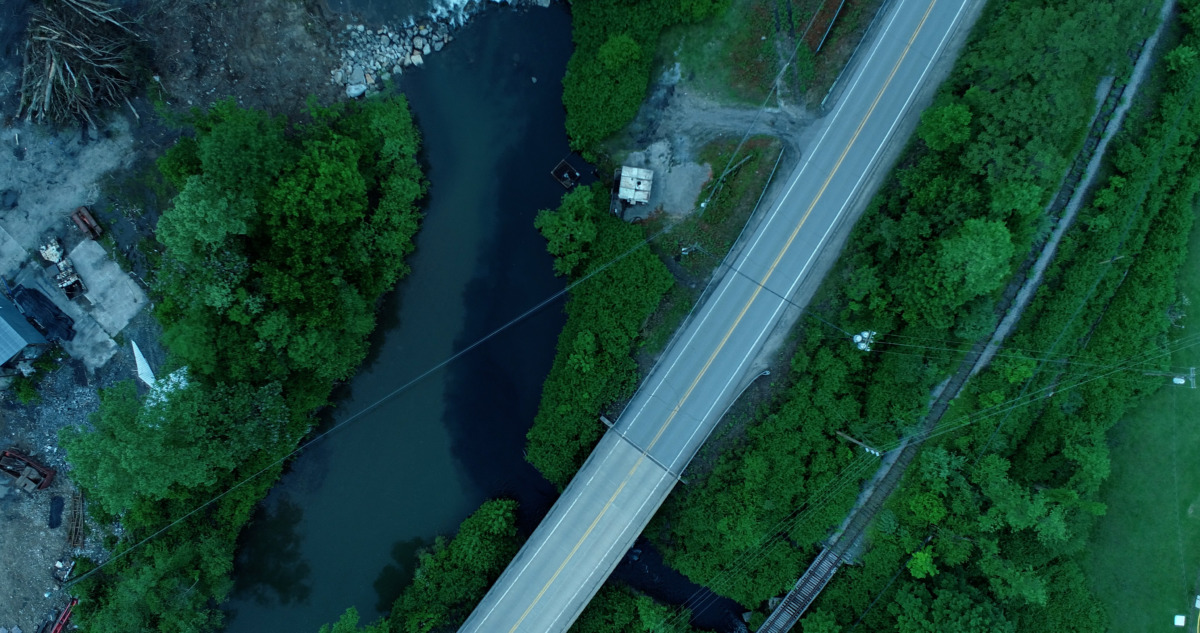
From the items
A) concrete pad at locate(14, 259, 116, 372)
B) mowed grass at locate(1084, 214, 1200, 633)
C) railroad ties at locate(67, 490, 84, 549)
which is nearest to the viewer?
mowed grass at locate(1084, 214, 1200, 633)

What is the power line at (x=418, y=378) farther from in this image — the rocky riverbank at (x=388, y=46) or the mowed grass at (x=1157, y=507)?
the mowed grass at (x=1157, y=507)

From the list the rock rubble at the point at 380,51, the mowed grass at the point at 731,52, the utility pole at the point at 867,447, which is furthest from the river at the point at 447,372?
the utility pole at the point at 867,447

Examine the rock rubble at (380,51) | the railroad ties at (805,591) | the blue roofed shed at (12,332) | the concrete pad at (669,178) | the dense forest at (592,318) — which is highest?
the rock rubble at (380,51)

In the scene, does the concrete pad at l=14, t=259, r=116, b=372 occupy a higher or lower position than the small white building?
lower

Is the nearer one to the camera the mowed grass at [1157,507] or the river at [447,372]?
the mowed grass at [1157,507]

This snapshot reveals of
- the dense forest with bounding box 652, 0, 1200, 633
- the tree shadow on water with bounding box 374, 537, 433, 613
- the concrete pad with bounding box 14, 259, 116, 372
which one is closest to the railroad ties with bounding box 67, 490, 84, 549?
the concrete pad with bounding box 14, 259, 116, 372

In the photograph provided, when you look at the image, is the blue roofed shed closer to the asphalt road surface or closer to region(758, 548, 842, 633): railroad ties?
the asphalt road surface
